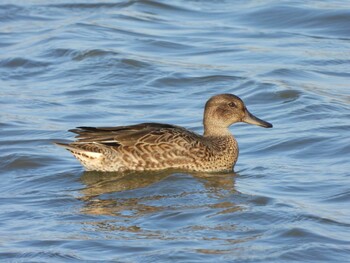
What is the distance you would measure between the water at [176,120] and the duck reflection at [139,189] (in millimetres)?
20

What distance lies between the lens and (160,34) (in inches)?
722

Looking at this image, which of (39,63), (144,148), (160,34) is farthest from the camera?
(160,34)

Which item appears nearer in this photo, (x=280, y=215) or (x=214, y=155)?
(x=280, y=215)

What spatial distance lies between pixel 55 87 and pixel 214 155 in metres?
4.12

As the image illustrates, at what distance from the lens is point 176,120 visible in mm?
13758

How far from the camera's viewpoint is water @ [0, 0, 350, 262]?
9250 millimetres

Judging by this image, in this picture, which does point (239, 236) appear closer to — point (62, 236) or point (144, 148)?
point (62, 236)

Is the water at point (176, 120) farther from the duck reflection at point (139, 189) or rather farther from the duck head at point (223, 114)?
the duck head at point (223, 114)

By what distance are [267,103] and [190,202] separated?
433 cm

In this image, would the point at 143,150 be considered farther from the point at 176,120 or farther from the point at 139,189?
the point at 176,120

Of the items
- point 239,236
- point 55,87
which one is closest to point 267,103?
point 55,87

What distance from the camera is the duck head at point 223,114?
12086 millimetres

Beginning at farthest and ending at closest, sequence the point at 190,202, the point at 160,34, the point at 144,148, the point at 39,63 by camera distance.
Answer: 1. the point at 160,34
2. the point at 39,63
3. the point at 144,148
4. the point at 190,202

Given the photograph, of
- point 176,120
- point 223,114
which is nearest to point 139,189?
point 223,114
